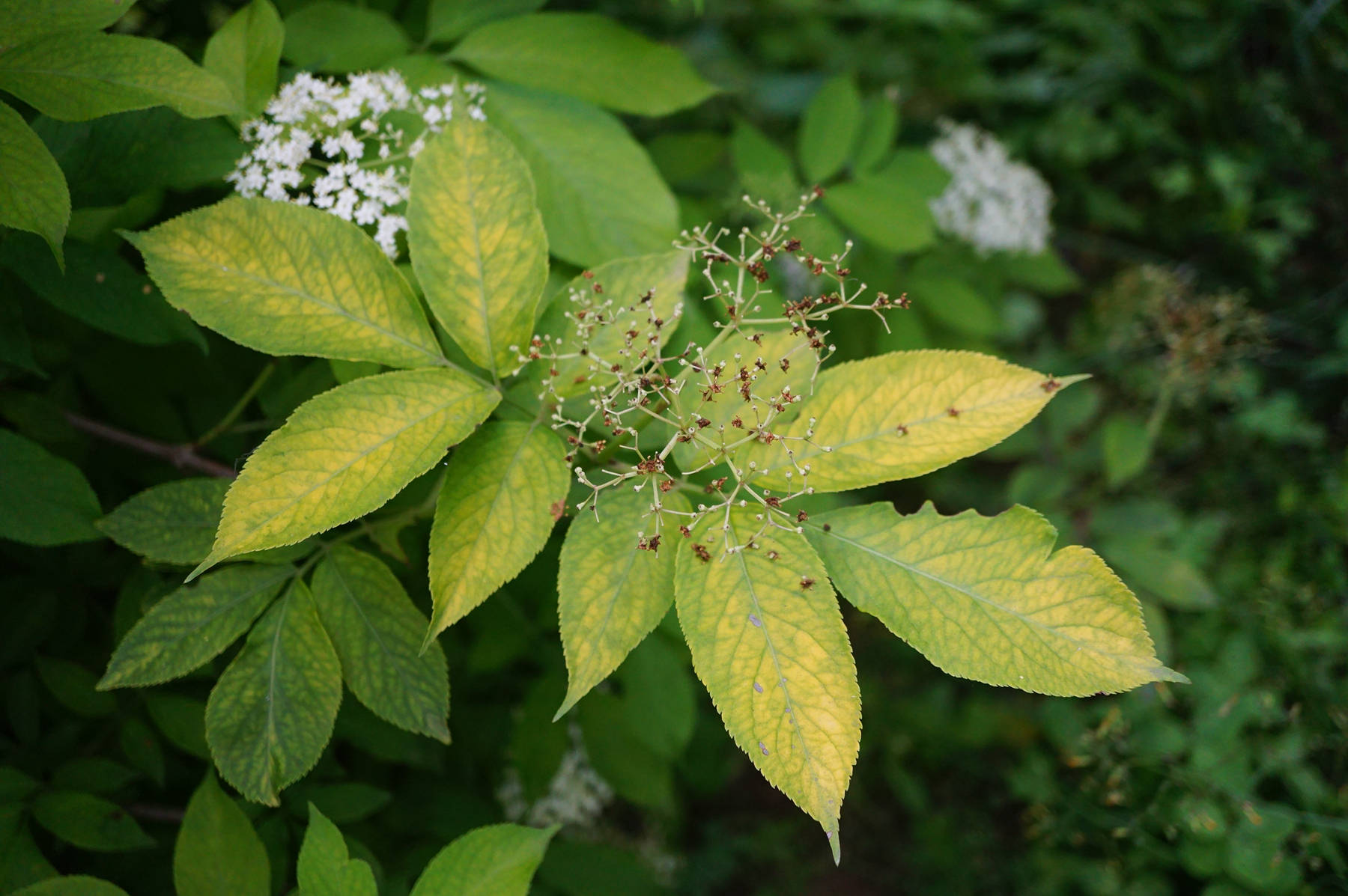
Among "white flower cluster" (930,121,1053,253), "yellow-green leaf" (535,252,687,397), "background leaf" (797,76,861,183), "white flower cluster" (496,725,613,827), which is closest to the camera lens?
"yellow-green leaf" (535,252,687,397)

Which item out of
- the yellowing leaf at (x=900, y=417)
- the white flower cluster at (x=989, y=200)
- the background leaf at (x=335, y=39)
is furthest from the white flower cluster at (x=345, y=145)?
the white flower cluster at (x=989, y=200)

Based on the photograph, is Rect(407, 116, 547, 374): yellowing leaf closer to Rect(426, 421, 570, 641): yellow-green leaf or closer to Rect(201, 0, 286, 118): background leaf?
Rect(426, 421, 570, 641): yellow-green leaf

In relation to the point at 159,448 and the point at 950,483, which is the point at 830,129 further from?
the point at 159,448

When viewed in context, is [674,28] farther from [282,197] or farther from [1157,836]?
[1157,836]

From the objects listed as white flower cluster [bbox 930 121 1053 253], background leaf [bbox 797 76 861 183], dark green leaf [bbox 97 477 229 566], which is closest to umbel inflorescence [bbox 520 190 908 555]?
dark green leaf [bbox 97 477 229 566]

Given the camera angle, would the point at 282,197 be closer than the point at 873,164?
Yes

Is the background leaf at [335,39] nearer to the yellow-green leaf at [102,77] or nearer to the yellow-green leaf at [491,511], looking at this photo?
the yellow-green leaf at [102,77]

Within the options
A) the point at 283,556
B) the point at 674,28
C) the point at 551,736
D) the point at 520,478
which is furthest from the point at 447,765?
the point at 674,28
